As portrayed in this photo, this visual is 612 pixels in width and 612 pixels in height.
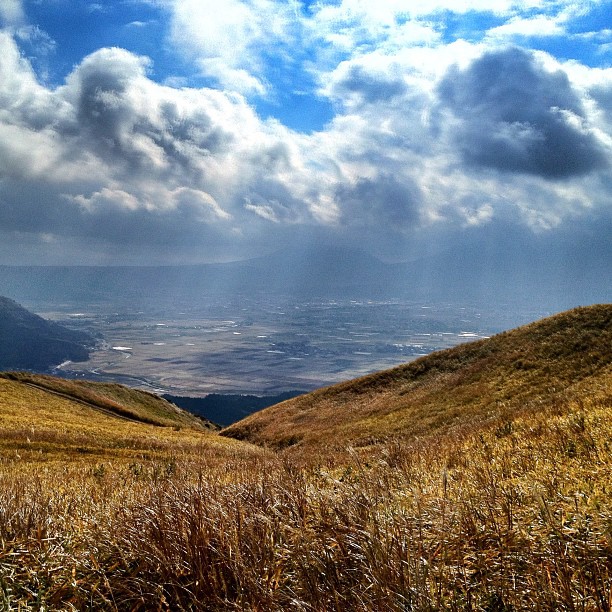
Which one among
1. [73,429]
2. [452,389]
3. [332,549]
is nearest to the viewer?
[332,549]

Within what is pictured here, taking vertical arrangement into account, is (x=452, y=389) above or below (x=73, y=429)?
above

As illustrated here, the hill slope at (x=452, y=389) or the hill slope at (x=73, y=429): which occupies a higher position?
the hill slope at (x=452, y=389)

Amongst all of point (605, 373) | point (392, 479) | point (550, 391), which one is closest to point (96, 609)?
point (392, 479)

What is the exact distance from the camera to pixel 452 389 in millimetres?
41281

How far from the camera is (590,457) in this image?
675 cm

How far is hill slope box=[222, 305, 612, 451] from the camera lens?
1278 inches

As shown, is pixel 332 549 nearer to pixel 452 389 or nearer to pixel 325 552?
pixel 325 552

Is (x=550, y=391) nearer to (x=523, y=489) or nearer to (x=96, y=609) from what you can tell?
(x=523, y=489)

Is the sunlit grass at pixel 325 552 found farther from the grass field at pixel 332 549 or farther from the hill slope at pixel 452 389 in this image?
the hill slope at pixel 452 389

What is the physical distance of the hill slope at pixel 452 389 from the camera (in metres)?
32.5

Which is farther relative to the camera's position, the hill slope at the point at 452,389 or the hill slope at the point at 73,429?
the hill slope at the point at 452,389

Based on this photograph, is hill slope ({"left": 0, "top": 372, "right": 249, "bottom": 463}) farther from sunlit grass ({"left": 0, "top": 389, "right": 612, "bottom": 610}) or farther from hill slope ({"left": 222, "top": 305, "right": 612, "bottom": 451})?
sunlit grass ({"left": 0, "top": 389, "right": 612, "bottom": 610})

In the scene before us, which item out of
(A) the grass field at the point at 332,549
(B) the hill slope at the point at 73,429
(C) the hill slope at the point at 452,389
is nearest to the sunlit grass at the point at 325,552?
(A) the grass field at the point at 332,549

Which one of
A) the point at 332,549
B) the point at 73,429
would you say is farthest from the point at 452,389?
the point at 332,549
